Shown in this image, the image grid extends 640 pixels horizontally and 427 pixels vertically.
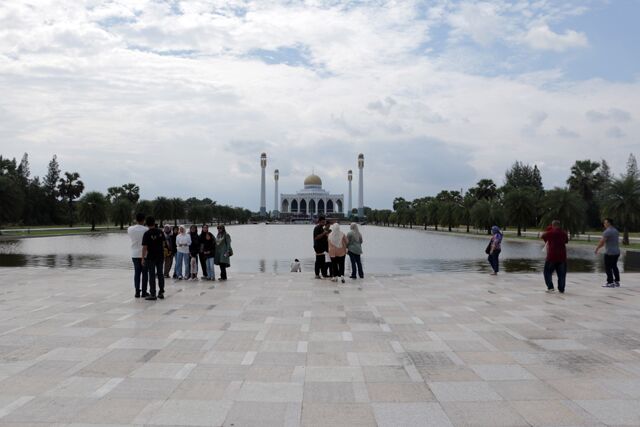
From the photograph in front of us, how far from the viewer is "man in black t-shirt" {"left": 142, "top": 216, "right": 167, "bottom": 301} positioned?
1081 centimetres

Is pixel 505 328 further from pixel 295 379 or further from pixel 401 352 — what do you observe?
pixel 295 379

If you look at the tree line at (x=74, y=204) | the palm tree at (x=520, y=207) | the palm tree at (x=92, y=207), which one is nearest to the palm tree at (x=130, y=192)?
the tree line at (x=74, y=204)

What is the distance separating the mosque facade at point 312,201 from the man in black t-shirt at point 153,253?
165m

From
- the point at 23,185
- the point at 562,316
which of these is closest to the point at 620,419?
the point at 562,316

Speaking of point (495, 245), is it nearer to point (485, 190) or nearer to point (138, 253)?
point (138, 253)

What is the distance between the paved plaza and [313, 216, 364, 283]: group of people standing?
305 centimetres

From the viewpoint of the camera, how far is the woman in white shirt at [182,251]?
47.3ft

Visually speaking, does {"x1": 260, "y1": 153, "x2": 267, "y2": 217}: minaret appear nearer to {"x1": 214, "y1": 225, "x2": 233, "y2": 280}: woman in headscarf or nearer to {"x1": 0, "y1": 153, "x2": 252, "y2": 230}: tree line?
{"x1": 0, "y1": 153, "x2": 252, "y2": 230}: tree line

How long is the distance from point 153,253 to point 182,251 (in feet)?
11.4

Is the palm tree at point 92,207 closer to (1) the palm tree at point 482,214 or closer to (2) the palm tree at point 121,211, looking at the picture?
(2) the palm tree at point 121,211

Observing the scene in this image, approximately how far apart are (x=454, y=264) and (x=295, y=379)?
18.1 metres

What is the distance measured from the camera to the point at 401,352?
671 cm

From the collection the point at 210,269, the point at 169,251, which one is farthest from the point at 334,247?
the point at 169,251

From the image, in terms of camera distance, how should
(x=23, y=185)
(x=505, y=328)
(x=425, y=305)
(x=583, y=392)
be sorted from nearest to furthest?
1. (x=583, y=392)
2. (x=505, y=328)
3. (x=425, y=305)
4. (x=23, y=185)
